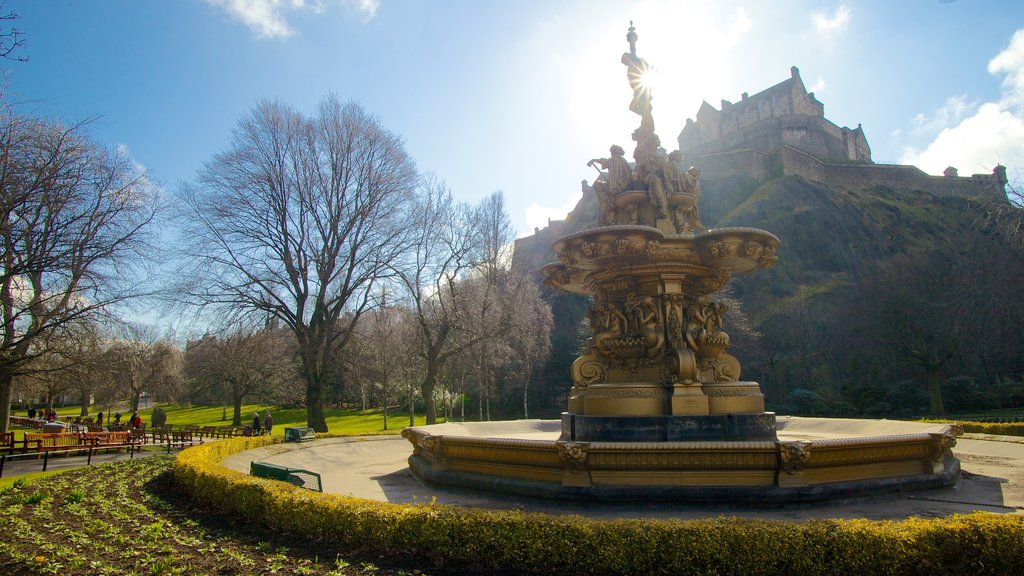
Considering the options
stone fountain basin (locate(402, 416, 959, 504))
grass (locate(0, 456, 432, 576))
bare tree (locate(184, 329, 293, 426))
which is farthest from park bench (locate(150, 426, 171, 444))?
stone fountain basin (locate(402, 416, 959, 504))

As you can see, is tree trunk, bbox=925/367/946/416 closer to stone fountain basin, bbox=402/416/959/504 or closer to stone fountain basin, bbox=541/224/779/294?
stone fountain basin, bbox=402/416/959/504

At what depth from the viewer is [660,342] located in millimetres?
9117

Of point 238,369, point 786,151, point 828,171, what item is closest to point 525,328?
point 238,369

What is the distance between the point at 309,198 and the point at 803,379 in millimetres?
Answer: 41756

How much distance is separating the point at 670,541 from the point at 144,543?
5464mm

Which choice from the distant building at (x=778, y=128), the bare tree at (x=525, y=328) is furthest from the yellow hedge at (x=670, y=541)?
the distant building at (x=778, y=128)

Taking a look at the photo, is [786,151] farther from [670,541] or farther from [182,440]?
[670,541]

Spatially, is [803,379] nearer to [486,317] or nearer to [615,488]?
[486,317]

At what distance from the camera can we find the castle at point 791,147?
268 ft

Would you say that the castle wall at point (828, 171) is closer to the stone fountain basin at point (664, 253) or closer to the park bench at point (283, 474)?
the stone fountain basin at point (664, 253)

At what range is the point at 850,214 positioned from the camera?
7406 cm

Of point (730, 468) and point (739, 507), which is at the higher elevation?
point (730, 468)

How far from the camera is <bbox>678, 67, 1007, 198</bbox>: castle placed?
81.6m

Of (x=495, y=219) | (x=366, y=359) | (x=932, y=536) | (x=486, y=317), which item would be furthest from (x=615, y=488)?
(x=366, y=359)
